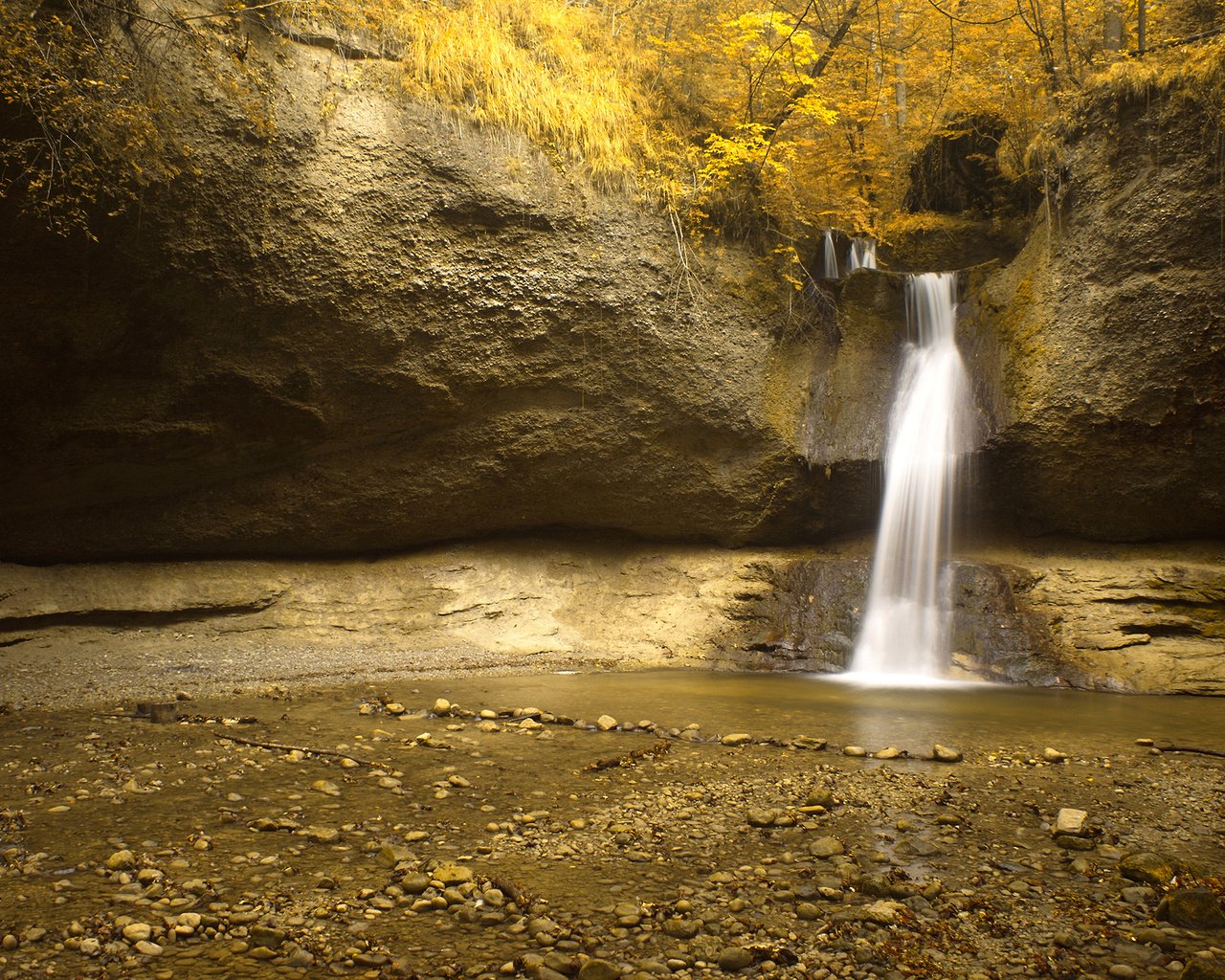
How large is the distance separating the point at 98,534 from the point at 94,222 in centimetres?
391

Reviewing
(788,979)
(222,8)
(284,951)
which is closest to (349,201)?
(222,8)

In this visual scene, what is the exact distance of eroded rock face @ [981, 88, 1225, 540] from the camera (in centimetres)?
916

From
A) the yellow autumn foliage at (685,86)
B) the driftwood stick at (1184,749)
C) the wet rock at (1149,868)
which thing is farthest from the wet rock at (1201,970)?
the yellow autumn foliage at (685,86)

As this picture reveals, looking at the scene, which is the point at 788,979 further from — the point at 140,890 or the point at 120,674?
the point at 120,674

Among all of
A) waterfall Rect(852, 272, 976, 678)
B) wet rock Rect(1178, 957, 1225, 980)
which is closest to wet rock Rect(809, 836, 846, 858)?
wet rock Rect(1178, 957, 1225, 980)

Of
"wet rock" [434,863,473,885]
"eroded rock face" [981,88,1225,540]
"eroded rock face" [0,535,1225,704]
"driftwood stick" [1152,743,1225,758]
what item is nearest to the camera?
"wet rock" [434,863,473,885]

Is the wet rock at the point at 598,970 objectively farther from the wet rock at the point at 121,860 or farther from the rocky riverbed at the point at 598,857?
the wet rock at the point at 121,860

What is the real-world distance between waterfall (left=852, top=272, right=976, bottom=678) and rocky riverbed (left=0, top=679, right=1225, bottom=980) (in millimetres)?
4116

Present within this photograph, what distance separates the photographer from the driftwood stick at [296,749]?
15.8 ft

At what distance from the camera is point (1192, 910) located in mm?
2842

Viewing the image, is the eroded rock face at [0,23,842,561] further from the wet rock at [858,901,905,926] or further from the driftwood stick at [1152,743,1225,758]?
the wet rock at [858,901,905,926]

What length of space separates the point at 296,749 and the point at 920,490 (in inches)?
330

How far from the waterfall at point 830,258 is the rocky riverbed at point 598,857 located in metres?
8.32

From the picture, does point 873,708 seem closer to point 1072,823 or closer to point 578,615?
point 1072,823
